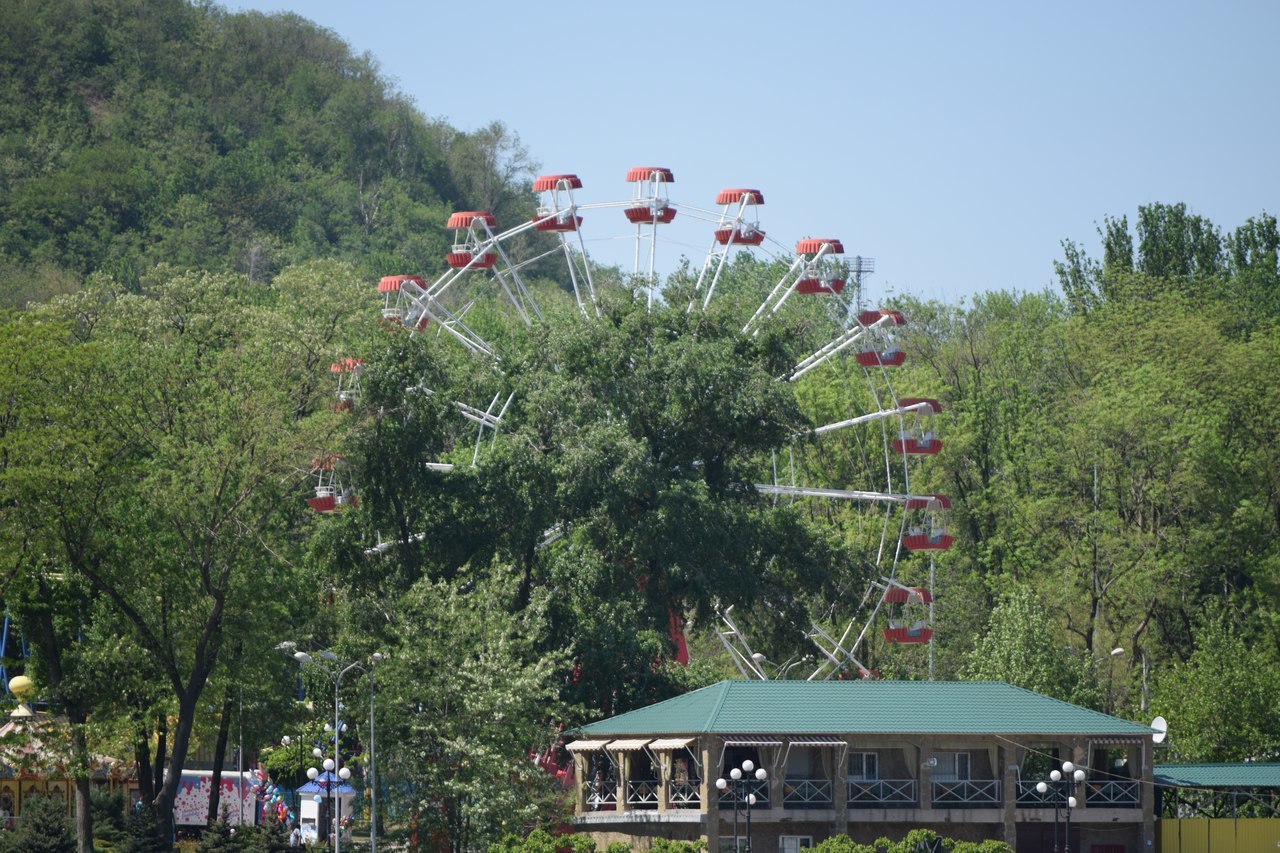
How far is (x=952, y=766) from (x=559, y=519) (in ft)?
49.6

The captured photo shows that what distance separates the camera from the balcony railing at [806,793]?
165 feet

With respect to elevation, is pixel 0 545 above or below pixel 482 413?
below

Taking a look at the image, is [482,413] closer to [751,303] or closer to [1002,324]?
[751,303]

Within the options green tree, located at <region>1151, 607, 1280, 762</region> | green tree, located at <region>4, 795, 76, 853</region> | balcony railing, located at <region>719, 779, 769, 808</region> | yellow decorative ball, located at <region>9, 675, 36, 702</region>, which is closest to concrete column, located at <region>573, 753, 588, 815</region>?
balcony railing, located at <region>719, 779, 769, 808</region>

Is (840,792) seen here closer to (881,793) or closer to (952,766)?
(881,793)

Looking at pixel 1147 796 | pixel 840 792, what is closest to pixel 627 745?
pixel 840 792

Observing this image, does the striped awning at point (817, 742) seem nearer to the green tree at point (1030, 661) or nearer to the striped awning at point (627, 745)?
the striped awning at point (627, 745)

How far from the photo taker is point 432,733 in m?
50.9

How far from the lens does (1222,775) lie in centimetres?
5350

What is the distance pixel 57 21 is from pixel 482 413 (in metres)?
125

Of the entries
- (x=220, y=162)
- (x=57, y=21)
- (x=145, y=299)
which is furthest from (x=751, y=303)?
(x=57, y=21)

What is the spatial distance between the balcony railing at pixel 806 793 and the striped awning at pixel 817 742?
145 cm

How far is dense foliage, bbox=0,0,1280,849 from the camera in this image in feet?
175

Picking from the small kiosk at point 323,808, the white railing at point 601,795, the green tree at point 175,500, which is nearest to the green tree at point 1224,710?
the white railing at point 601,795
